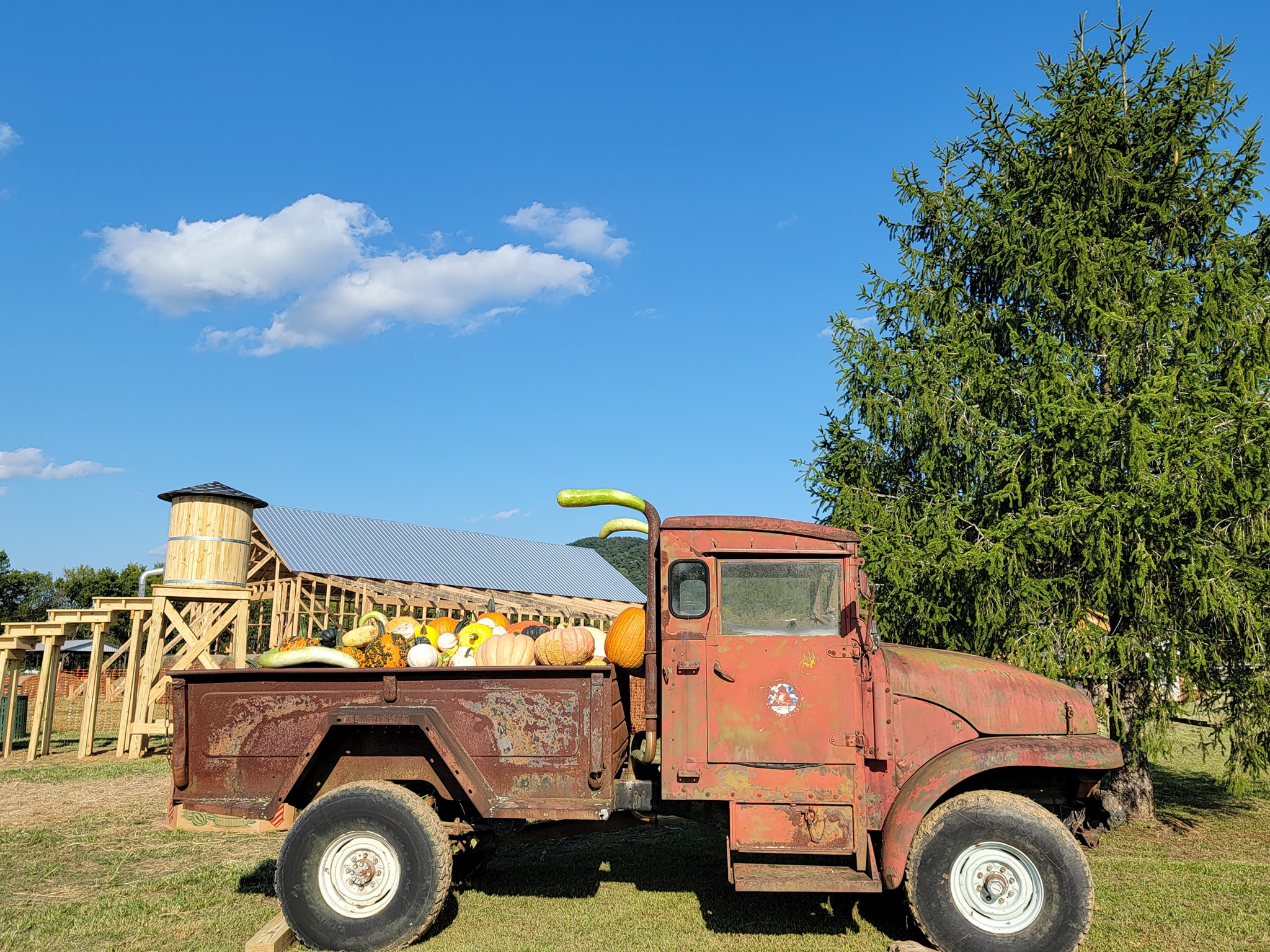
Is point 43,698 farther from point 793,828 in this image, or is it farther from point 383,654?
point 793,828

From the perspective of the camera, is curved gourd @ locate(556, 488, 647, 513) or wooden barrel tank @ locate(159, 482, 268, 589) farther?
wooden barrel tank @ locate(159, 482, 268, 589)

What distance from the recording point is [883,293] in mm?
10664

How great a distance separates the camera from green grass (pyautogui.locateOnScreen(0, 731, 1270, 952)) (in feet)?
18.9

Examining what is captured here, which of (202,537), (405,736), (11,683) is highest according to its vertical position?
(202,537)

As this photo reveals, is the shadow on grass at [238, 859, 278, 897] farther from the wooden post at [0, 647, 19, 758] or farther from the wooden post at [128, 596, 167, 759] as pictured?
the wooden post at [0, 647, 19, 758]

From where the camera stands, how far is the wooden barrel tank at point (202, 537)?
13617 mm

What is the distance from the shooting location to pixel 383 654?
6391 mm

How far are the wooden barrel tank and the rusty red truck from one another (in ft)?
28.0

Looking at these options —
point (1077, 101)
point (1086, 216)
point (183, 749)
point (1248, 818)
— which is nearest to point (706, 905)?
point (183, 749)

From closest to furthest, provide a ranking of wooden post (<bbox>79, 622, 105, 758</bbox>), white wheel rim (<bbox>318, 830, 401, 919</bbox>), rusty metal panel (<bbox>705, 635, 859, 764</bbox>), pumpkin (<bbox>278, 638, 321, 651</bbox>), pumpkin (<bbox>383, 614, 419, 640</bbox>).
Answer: rusty metal panel (<bbox>705, 635, 859, 764</bbox>), white wheel rim (<bbox>318, 830, 401, 919</bbox>), pumpkin (<bbox>278, 638, 321, 651</bbox>), pumpkin (<bbox>383, 614, 419, 640</bbox>), wooden post (<bbox>79, 622, 105, 758</bbox>)

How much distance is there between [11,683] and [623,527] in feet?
52.6

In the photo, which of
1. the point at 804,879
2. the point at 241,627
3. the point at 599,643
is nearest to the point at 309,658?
the point at 599,643

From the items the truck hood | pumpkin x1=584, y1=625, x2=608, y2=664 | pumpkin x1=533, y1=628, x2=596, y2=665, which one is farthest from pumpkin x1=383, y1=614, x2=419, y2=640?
the truck hood

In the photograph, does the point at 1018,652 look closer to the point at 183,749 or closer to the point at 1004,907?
the point at 1004,907
